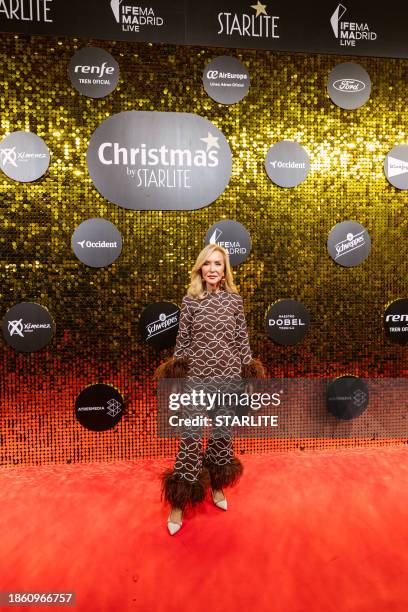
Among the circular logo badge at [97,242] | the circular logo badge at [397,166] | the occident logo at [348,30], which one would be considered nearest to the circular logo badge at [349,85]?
the occident logo at [348,30]

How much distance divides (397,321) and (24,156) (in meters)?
2.98

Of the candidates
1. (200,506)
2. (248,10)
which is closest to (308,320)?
(200,506)

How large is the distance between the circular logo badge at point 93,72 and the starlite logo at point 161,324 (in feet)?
5.17

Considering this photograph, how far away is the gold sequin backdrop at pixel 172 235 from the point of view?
2.85 meters

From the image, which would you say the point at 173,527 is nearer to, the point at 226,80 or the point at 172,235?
the point at 172,235

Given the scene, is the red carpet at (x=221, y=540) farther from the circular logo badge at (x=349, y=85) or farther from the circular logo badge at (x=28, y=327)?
the circular logo badge at (x=349, y=85)

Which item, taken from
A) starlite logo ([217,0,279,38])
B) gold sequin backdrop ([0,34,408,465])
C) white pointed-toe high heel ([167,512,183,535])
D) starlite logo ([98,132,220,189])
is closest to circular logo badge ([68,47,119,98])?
gold sequin backdrop ([0,34,408,465])

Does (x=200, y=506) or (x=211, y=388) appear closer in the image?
(x=211, y=388)

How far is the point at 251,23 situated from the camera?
112 inches

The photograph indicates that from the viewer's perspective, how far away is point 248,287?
3080 mm

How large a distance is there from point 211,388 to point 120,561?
0.96m

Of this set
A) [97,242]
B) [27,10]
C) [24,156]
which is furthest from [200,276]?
[27,10]

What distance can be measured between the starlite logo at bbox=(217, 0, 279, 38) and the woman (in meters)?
1.62

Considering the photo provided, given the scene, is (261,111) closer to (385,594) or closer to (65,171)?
(65,171)
